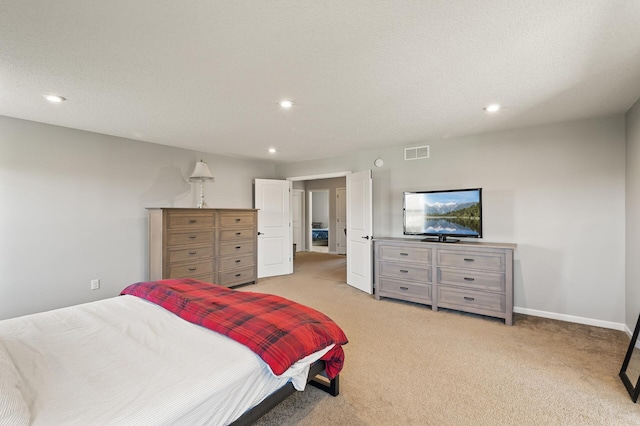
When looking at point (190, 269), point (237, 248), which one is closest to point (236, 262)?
point (237, 248)

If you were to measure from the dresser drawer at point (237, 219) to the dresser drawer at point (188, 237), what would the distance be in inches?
11.5

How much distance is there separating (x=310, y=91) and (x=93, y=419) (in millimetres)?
2441

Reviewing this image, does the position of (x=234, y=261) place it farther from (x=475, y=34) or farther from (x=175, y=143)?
(x=475, y=34)

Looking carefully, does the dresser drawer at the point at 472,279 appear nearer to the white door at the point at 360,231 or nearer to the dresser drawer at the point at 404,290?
the dresser drawer at the point at 404,290

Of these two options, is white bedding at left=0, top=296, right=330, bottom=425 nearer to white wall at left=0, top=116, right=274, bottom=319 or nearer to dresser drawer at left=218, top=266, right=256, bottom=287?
white wall at left=0, top=116, right=274, bottom=319

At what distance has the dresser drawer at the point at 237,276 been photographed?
4749mm

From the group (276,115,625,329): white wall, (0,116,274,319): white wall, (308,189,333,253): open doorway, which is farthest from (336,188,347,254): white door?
(0,116,274,319): white wall

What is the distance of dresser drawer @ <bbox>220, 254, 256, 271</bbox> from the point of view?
477 cm

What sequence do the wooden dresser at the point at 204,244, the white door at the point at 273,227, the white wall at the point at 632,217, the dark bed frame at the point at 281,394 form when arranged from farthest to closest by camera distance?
the white door at the point at 273,227, the wooden dresser at the point at 204,244, the white wall at the point at 632,217, the dark bed frame at the point at 281,394

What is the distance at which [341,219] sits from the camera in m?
8.95

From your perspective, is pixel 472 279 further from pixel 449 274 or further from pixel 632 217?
pixel 632 217

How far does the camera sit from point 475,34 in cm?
174

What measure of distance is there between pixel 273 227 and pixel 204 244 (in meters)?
1.64

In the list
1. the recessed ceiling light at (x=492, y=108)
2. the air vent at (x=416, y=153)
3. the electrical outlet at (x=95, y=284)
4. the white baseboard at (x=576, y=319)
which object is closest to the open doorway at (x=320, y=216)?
the air vent at (x=416, y=153)
